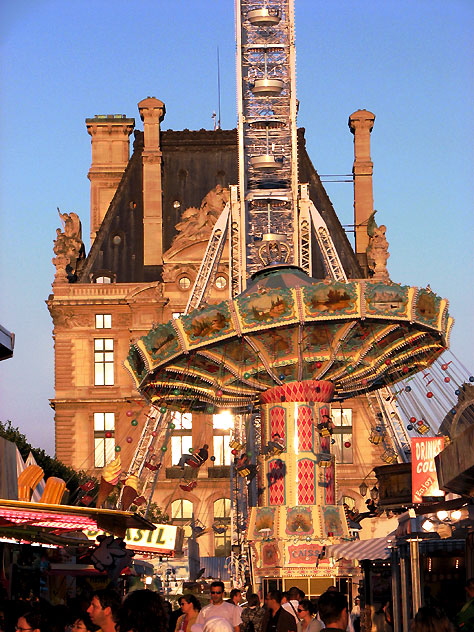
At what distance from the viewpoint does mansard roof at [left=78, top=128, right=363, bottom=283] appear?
7881cm

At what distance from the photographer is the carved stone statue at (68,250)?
77250 mm

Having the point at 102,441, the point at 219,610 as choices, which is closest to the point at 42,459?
the point at 102,441

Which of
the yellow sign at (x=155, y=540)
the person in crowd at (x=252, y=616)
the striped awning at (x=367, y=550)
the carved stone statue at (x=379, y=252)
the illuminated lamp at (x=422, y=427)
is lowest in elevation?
the person in crowd at (x=252, y=616)

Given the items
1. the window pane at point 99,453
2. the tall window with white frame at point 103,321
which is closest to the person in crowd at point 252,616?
the window pane at point 99,453

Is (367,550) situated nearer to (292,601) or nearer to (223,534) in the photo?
(292,601)

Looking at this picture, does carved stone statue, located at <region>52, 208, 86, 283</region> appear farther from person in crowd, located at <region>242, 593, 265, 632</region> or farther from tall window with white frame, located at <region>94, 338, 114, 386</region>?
person in crowd, located at <region>242, 593, 265, 632</region>

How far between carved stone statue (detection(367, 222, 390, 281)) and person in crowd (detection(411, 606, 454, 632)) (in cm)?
6532

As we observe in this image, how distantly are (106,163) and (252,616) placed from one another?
6043cm

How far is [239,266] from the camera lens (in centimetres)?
5756

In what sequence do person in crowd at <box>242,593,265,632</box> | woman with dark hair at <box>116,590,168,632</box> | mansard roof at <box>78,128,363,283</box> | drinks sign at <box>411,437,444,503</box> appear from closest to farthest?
1. woman with dark hair at <box>116,590,168,632</box>
2. person in crowd at <box>242,593,265,632</box>
3. drinks sign at <box>411,437,444,503</box>
4. mansard roof at <box>78,128,363,283</box>

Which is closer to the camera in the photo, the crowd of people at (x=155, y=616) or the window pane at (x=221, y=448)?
the crowd of people at (x=155, y=616)

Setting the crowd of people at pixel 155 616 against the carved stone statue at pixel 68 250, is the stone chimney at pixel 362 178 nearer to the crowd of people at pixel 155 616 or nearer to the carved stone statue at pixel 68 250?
the carved stone statue at pixel 68 250

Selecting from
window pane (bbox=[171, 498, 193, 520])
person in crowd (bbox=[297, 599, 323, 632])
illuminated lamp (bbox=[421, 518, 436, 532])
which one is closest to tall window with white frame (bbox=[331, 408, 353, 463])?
window pane (bbox=[171, 498, 193, 520])

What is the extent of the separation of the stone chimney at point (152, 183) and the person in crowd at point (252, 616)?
176 ft
